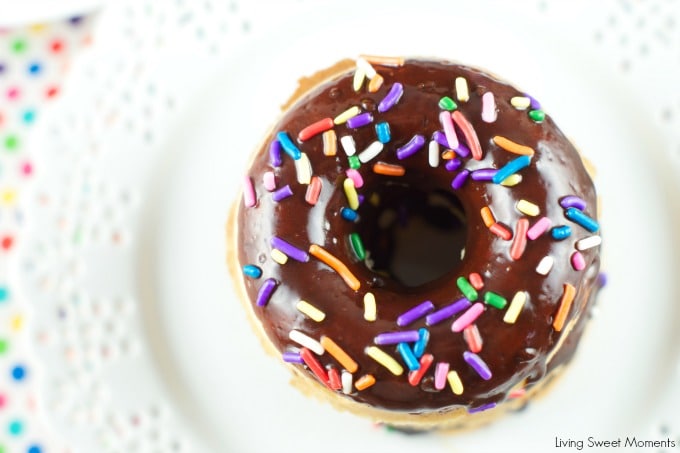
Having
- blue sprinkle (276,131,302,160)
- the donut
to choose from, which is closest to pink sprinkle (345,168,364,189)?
the donut

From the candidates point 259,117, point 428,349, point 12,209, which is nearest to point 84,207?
point 12,209

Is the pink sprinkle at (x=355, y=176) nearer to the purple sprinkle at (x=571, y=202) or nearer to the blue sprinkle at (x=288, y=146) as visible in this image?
the blue sprinkle at (x=288, y=146)

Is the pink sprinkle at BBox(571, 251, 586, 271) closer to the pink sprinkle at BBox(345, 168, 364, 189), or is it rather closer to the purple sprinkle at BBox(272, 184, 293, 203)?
the pink sprinkle at BBox(345, 168, 364, 189)

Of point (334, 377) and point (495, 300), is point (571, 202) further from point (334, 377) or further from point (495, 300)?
point (334, 377)

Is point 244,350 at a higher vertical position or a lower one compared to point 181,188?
lower

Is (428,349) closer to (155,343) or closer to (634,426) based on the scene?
→ (634,426)

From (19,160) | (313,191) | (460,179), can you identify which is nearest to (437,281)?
(460,179)
